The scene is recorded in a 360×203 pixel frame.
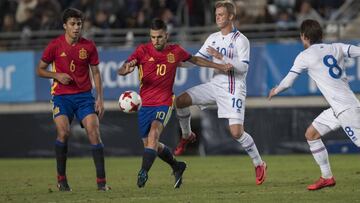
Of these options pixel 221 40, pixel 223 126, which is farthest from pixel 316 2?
pixel 221 40

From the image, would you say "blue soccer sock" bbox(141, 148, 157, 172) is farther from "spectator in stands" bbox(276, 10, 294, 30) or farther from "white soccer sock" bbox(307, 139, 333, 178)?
"spectator in stands" bbox(276, 10, 294, 30)

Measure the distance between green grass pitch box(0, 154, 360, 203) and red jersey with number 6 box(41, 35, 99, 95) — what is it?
1.39 m

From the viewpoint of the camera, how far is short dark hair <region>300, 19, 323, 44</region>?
12.4 meters

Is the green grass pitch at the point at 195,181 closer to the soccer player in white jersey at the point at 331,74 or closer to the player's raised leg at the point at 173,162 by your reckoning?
the player's raised leg at the point at 173,162

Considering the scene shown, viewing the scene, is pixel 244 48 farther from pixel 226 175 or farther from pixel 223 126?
pixel 223 126

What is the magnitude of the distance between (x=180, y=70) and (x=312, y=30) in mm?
11306

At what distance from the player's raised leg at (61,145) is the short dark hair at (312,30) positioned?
3334 mm

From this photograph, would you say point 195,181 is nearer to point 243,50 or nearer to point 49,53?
point 243,50

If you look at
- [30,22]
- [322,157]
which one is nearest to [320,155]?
[322,157]

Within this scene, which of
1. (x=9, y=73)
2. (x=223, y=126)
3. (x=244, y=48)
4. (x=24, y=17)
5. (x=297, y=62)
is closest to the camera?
(x=297, y=62)

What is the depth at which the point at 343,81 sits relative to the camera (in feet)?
41.1

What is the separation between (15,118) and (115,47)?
2.98 m

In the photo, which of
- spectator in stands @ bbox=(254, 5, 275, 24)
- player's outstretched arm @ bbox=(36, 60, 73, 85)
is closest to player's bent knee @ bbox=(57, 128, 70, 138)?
player's outstretched arm @ bbox=(36, 60, 73, 85)

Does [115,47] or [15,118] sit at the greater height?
[115,47]
